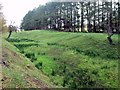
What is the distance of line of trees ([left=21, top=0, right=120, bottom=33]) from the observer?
2894 inches

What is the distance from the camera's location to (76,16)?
272ft

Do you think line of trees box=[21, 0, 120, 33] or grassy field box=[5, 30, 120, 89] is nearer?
grassy field box=[5, 30, 120, 89]

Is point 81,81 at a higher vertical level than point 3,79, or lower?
lower

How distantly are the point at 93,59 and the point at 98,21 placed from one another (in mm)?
44427

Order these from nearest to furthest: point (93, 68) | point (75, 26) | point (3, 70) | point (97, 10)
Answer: point (3, 70) < point (93, 68) < point (97, 10) < point (75, 26)

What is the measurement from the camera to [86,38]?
1939 inches

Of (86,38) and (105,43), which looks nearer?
(105,43)

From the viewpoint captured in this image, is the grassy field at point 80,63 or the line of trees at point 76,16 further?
the line of trees at point 76,16

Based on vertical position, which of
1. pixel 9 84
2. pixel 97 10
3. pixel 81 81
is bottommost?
pixel 81 81

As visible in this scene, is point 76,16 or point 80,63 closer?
point 80,63

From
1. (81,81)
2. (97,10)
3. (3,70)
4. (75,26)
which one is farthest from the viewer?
(75,26)

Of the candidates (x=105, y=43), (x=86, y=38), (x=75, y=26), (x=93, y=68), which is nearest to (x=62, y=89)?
(x=93, y=68)

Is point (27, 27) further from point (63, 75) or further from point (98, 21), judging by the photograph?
point (63, 75)

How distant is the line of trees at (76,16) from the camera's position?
7350cm
